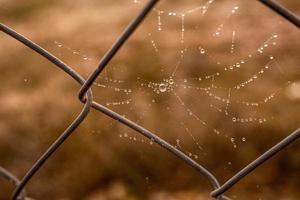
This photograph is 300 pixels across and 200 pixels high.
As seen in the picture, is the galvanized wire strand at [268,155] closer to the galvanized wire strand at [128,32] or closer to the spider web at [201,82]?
the galvanized wire strand at [128,32]

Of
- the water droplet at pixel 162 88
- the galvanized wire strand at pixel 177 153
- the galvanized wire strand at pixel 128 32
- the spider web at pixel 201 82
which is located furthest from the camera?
the water droplet at pixel 162 88

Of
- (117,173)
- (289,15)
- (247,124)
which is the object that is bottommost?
(117,173)

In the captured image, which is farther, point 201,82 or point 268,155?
point 201,82

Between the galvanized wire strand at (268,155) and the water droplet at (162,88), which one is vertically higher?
the galvanized wire strand at (268,155)

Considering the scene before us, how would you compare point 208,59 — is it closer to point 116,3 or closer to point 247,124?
point 247,124

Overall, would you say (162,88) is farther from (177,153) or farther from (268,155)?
(268,155)

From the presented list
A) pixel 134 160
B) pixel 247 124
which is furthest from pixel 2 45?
pixel 247 124

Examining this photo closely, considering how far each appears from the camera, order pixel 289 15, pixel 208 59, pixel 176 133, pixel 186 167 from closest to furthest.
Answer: pixel 289 15 < pixel 186 167 < pixel 176 133 < pixel 208 59

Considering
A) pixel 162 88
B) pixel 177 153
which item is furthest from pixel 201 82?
pixel 177 153

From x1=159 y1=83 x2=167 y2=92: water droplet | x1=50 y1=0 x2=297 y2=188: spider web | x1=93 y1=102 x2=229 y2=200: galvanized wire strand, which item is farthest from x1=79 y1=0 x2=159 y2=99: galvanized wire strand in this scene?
x1=159 y1=83 x2=167 y2=92: water droplet

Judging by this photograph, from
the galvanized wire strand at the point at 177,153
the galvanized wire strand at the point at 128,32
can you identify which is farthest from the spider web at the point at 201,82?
the galvanized wire strand at the point at 128,32

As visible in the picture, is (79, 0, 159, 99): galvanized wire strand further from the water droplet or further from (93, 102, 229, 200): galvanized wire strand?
the water droplet
